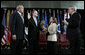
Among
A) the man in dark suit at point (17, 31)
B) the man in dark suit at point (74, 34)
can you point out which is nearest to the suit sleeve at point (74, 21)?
the man in dark suit at point (74, 34)

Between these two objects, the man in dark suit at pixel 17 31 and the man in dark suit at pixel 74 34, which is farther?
the man in dark suit at pixel 74 34

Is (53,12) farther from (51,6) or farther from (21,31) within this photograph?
(21,31)

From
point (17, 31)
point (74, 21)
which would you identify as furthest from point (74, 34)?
point (17, 31)

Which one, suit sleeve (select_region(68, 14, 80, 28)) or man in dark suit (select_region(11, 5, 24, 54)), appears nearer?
man in dark suit (select_region(11, 5, 24, 54))

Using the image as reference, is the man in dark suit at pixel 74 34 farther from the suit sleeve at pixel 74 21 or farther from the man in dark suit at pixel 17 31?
the man in dark suit at pixel 17 31

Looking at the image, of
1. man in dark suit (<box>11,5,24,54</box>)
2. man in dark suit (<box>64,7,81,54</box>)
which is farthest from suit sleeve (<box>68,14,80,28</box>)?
man in dark suit (<box>11,5,24,54</box>)

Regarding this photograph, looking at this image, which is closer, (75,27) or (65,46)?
(75,27)

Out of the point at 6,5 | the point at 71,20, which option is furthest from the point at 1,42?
the point at 71,20

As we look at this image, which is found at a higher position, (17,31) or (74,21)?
(74,21)

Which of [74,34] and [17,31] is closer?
[17,31]

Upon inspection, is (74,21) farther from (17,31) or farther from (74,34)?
(17,31)

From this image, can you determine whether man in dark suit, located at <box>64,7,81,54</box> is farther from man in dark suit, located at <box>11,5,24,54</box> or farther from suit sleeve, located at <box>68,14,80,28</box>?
man in dark suit, located at <box>11,5,24,54</box>

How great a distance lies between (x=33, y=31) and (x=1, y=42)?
2.62 metres

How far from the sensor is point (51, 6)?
24.4ft
